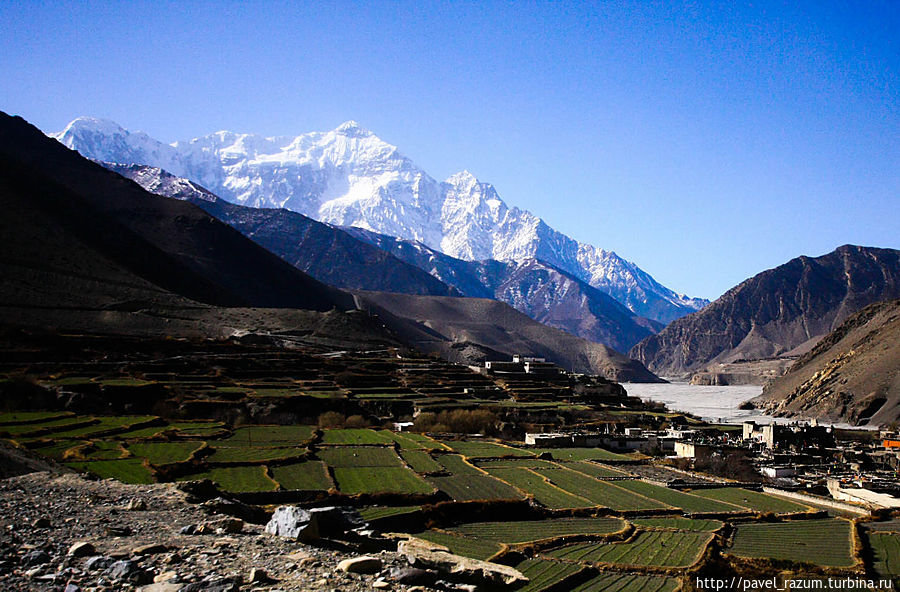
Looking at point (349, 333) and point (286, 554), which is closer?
point (286, 554)

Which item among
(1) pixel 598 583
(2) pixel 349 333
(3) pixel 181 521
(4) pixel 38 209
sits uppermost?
(4) pixel 38 209

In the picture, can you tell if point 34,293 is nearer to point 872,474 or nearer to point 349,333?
point 349,333

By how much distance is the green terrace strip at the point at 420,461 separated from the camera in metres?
33.5

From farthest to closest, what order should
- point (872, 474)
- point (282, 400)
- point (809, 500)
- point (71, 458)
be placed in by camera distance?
1. point (282, 400)
2. point (872, 474)
3. point (809, 500)
4. point (71, 458)

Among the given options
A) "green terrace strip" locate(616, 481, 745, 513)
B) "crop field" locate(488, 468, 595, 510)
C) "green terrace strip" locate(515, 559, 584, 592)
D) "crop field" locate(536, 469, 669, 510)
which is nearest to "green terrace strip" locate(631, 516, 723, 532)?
"crop field" locate(536, 469, 669, 510)

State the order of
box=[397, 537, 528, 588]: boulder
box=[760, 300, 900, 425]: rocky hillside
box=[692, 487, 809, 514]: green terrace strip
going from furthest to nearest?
box=[760, 300, 900, 425]: rocky hillside → box=[692, 487, 809, 514]: green terrace strip → box=[397, 537, 528, 588]: boulder

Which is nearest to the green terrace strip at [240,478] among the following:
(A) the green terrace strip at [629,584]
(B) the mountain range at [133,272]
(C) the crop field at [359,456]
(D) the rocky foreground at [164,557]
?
(C) the crop field at [359,456]

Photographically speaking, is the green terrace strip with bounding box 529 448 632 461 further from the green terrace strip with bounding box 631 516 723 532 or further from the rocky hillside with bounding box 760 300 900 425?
the rocky hillside with bounding box 760 300 900 425

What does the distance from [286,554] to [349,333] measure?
10144 cm

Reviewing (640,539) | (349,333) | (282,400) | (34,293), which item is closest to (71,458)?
→ (640,539)

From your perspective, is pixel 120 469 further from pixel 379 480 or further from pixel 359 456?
pixel 359 456

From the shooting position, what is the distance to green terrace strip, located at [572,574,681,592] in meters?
17.4

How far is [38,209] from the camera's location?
4779 inches

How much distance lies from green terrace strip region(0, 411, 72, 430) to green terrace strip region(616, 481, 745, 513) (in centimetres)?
2762
